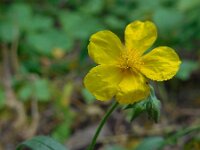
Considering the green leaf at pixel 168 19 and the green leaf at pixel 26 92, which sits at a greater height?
the green leaf at pixel 168 19

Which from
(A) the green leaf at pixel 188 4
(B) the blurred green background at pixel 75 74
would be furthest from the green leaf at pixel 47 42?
(A) the green leaf at pixel 188 4

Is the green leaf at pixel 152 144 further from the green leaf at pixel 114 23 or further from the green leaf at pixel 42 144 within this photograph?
the green leaf at pixel 114 23

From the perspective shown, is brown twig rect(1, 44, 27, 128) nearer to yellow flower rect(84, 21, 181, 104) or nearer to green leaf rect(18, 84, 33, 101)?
green leaf rect(18, 84, 33, 101)

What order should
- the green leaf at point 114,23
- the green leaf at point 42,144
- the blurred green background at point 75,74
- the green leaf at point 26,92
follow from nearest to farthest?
1. the green leaf at point 42,144
2. the blurred green background at point 75,74
3. the green leaf at point 26,92
4. the green leaf at point 114,23

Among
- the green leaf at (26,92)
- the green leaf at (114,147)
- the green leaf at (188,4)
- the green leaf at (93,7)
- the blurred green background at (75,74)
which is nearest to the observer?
the green leaf at (114,147)

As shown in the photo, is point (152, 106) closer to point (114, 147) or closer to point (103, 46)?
point (103, 46)

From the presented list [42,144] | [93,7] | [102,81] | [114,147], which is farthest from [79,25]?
[102,81]

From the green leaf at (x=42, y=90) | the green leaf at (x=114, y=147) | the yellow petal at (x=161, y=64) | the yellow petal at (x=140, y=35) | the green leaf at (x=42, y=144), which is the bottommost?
the green leaf at (x=114, y=147)

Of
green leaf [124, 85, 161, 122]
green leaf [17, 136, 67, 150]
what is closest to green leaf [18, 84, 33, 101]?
green leaf [17, 136, 67, 150]
